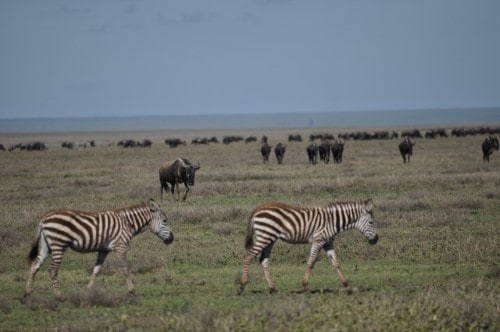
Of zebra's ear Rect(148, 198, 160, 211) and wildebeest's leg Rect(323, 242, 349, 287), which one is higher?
zebra's ear Rect(148, 198, 160, 211)

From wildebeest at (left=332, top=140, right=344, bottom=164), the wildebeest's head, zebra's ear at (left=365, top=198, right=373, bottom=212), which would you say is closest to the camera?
zebra's ear at (left=365, top=198, right=373, bottom=212)

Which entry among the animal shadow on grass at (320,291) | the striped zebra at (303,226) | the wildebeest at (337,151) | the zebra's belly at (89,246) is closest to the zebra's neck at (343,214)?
the striped zebra at (303,226)

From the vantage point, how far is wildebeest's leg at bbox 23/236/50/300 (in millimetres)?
12375

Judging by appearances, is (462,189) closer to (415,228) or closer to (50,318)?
(415,228)

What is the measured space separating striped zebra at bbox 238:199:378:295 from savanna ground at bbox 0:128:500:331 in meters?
0.62

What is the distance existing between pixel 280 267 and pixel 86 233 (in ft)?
15.9

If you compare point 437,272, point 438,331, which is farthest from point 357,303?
point 437,272

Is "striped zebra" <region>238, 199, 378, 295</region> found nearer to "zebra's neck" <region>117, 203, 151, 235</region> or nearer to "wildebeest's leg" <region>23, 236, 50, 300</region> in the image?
"zebra's neck" <region>117, 203, 151, 235</region>

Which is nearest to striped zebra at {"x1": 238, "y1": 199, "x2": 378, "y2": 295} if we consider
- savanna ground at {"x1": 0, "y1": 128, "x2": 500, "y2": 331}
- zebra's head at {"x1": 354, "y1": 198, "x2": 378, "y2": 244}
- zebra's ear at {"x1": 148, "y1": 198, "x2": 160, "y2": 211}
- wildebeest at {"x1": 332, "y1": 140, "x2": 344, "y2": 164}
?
zebra's head at {"x1": 354, "y1": 198, "x2": 378, "y2": 244}

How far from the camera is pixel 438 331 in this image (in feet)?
33.5

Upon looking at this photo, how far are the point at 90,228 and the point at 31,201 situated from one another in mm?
16546

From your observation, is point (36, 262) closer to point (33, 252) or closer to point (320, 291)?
point (33, 252)

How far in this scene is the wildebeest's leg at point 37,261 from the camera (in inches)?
487

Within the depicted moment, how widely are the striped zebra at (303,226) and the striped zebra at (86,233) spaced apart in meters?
1.86
